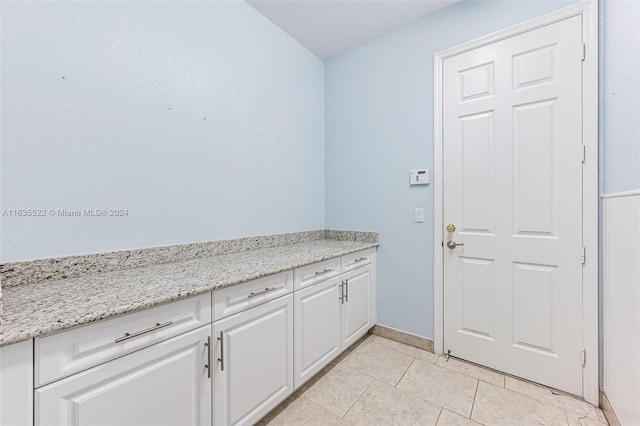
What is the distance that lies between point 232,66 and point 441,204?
1874 mm

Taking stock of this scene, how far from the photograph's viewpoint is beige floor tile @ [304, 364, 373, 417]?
1.57 metres

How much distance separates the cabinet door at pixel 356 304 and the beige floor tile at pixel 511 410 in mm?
870

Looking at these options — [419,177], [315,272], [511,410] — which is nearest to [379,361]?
[511,410]

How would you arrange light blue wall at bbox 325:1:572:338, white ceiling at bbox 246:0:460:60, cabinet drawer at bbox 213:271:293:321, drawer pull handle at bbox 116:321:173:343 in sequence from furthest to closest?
light blue wall at bbox 325:1:572:338
white ceiling at bbox 246:0:460:60
cabinet drawer at bbox 213:271:293:321
drawer pull handle at bbox 116:321:173:343

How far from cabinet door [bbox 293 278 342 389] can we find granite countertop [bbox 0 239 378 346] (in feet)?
0.92

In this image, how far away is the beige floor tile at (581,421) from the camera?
4.61ft

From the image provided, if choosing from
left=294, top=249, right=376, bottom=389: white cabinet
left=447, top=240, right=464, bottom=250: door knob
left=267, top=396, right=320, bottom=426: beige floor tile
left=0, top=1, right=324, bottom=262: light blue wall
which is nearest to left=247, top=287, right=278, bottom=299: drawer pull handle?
left=294, top=249, right=376, bottom=389: white cabinet

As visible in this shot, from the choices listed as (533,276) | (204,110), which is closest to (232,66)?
(204,110)

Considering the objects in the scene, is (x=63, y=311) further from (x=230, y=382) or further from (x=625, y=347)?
(x=625, y=347)

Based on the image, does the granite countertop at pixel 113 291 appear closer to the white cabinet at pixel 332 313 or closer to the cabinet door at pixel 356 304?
the white cabinet at pixel 332 313

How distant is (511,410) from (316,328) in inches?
47.3

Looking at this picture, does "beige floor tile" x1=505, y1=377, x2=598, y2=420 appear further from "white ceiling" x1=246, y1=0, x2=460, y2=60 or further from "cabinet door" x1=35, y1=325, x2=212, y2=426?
"white ceiling" x1=246, y1=0, x2=460, y2=60

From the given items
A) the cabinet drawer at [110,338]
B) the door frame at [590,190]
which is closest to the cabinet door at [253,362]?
the cabinet drawer at [110,338]
